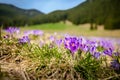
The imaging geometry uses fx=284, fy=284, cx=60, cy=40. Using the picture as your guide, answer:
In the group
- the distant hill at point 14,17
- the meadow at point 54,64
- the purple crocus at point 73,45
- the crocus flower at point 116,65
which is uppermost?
the distant hill at point 14,17

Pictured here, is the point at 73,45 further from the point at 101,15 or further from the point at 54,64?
the point at 101,15

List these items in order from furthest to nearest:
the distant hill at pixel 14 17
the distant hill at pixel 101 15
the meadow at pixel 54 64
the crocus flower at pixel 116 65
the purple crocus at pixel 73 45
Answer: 1. the distant hill at pixel 101 15
2. the distant hill at pixel 14 17
3. the crocus flower at pixel 116 65
4. the purple crocus at pixel 73 45
5. the meadow at pixel 54 64

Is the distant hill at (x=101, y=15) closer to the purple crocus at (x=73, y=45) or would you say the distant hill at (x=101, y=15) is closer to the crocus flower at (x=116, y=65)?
the crocus flower at (x=116, y=65)

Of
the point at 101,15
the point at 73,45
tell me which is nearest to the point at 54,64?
the point at 73,45

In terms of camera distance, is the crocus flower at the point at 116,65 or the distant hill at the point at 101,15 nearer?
the crocus flower at the point at 116,65

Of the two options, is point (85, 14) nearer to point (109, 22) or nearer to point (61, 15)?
point (61, 15)

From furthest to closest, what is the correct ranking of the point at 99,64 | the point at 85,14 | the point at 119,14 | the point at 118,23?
the point at 85,14, the point at 119,14, the point at 118,23, the point at 99,64

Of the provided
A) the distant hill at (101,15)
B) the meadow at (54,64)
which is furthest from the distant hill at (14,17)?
the distant hill at (101,15)

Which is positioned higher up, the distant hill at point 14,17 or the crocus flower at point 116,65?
the distant hill at point 14,17

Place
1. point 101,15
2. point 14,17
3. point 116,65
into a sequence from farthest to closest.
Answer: point 101,15, point 14,17, point 116,65

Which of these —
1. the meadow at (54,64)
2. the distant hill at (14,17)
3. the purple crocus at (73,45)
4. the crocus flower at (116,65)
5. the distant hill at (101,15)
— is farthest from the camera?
the distant hill at (101,15)

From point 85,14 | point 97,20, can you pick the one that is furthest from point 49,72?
point 85,14
